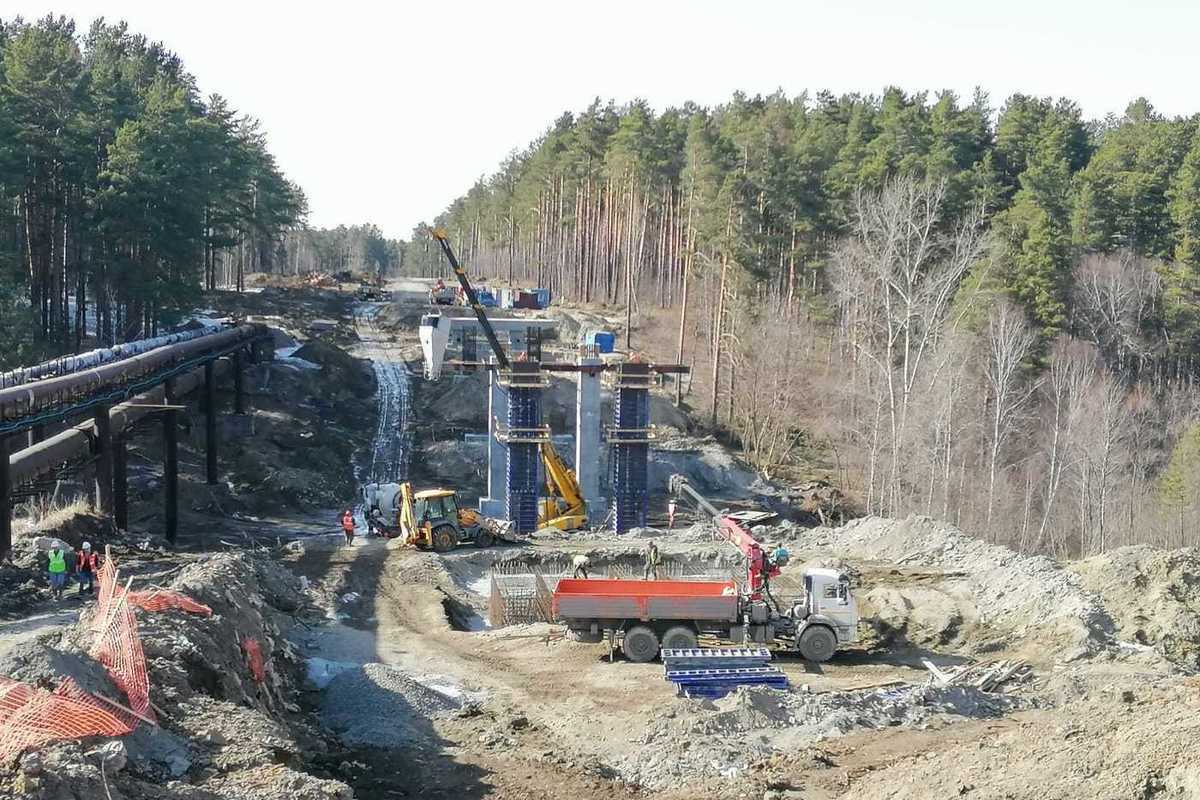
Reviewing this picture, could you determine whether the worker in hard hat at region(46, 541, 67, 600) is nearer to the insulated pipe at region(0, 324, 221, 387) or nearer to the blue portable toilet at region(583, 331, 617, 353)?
the insulated pipe at region(0, 324, 221, 387)

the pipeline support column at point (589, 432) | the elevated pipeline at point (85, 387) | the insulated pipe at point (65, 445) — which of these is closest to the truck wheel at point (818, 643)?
the elevated pipeline at point (85, 387)

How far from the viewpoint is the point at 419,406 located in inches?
2344

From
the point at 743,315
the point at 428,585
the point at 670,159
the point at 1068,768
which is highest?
the point at 670,159

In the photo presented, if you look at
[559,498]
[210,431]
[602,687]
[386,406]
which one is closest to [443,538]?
[559,498]

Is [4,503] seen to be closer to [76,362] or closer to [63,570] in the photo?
[63,570]

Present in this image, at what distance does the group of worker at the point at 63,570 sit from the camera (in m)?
23.0

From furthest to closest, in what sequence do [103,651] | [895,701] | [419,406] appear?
[419,406], [895,701], [103,651]

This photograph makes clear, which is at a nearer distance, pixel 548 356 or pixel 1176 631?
pixel 1176 631

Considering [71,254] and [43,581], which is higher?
[71,254]

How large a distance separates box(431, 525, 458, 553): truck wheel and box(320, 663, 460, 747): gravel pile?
1231 cm

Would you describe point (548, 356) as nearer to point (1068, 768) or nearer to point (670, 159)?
point (670, 159)

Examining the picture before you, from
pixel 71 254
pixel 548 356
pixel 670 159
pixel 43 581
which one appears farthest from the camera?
pixel 670 159

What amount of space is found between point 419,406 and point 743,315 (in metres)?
18.2

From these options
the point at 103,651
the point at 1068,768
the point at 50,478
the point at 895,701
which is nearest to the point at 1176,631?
the point at 895,701
